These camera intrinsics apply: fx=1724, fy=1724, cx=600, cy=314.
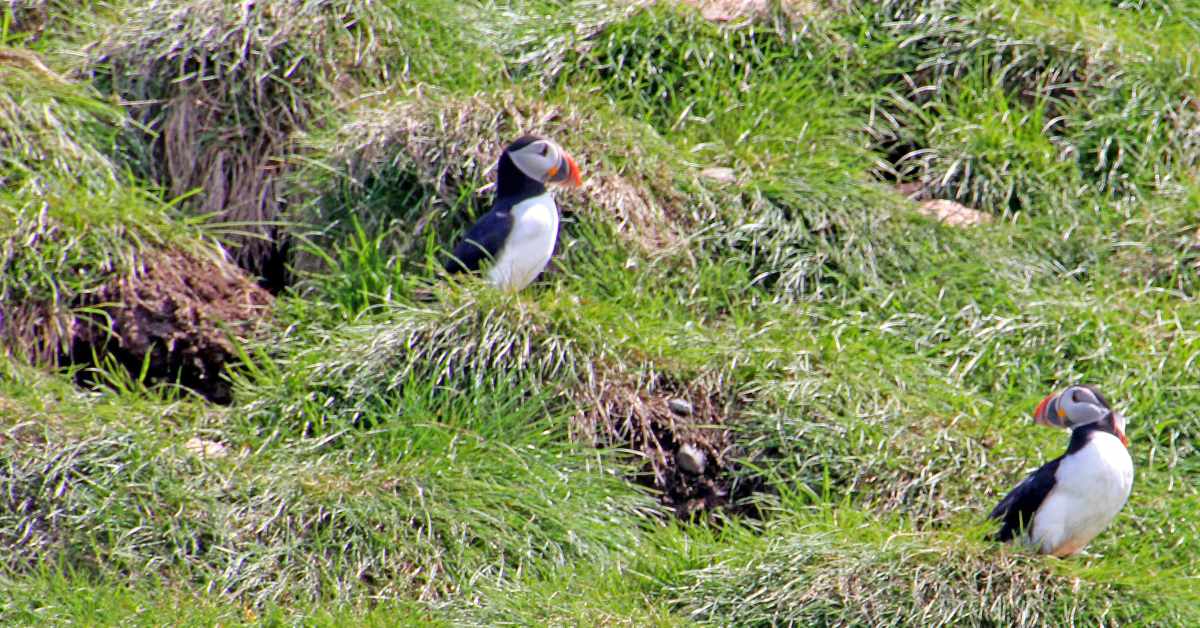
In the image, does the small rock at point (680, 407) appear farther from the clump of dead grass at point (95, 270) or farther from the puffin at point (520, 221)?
the clump of dead grass at point (95, 270)

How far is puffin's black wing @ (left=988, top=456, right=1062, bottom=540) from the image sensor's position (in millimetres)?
4758

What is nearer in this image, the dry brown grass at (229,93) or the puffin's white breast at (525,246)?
the puffin's white breast at (525,246)

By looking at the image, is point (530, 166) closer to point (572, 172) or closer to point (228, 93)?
point (572, 172)

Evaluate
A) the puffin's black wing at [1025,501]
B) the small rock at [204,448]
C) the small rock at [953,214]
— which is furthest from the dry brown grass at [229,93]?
the puffin's black wing at [1025,501]

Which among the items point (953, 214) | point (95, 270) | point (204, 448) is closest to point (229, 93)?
point (95, 270)

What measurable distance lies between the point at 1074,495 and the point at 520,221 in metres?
2.07

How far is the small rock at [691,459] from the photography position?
550cm

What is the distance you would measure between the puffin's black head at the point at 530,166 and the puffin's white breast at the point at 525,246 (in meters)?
0.06

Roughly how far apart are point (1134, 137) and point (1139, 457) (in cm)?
182

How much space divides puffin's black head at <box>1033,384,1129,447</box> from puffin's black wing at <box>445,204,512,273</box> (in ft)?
6.19

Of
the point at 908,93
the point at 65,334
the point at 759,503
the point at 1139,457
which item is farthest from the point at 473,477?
the point at 908,93

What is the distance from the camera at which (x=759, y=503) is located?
5363mm

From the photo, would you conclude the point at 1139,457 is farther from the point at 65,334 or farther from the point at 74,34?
the point at 74,34

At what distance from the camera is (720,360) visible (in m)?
5.70
